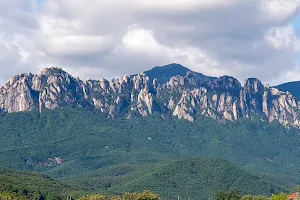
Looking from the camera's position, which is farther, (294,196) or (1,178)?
(1,178)

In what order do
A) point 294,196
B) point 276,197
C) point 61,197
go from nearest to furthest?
point 276,197
point 294,196
point 61,197

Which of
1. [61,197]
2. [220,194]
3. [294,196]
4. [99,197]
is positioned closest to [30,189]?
[61,197]

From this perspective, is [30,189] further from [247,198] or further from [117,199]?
[247,198]

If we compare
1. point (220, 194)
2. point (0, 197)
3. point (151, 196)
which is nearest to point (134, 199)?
point (151, 196)

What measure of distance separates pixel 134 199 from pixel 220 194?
20.1 metres

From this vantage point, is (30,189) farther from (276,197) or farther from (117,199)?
(276,197)

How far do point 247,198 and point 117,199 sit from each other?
99.1ft

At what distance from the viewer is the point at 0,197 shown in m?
155

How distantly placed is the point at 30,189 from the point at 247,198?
57.0 meters

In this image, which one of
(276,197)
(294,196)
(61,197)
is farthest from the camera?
(61,197)

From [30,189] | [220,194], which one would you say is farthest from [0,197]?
[220,194]

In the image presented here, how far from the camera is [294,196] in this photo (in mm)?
165000

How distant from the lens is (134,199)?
17150cm

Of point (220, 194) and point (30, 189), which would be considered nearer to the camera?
point (220, 194)
